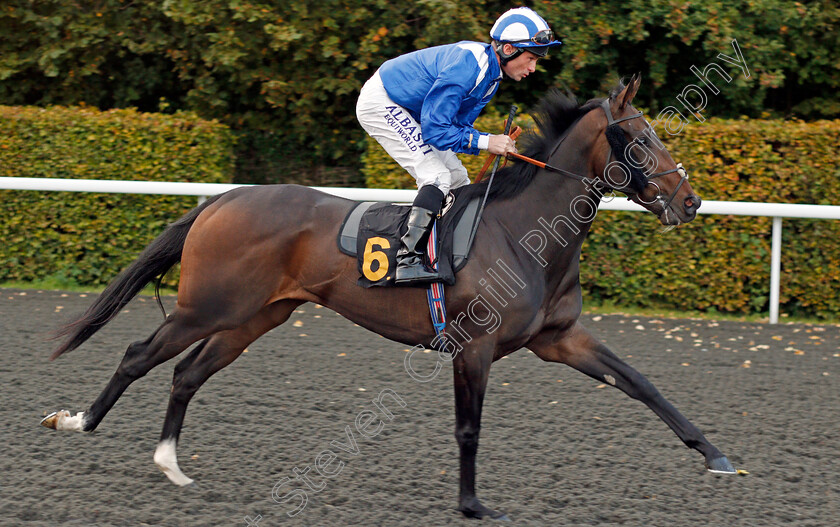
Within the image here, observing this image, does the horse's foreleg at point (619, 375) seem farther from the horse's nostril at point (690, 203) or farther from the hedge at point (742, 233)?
the hedge at point (742, 233)

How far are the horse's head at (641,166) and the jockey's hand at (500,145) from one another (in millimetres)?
402

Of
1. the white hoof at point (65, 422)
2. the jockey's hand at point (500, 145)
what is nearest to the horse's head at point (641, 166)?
the jockey's hand at point (500, 145)

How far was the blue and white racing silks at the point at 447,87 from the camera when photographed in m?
3.73

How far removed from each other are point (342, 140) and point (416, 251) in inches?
250

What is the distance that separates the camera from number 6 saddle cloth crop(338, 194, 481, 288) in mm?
3803

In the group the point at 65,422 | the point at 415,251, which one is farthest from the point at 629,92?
the point at 65,422

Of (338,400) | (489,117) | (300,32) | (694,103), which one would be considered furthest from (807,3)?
(338,400)

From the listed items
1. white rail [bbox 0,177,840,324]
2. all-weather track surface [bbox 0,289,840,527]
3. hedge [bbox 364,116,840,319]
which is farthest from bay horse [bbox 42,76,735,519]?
hedge [bbox 364,116,840,319]

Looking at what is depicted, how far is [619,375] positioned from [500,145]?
1.20 metres

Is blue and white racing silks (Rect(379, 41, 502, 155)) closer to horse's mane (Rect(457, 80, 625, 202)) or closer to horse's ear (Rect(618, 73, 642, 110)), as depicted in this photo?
horse's mane (Rect(457, 80, 625, 202))

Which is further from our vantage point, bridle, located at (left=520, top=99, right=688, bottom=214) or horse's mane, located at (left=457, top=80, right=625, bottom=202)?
horse's mane, located at (left=457, top=80, right=625, bottom=202)

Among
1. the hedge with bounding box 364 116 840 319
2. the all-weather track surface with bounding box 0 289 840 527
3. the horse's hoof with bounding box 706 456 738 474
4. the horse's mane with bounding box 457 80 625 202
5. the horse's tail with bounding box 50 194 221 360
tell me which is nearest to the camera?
the all-weather track surface with bounding box 0 289 840 527

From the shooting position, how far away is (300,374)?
5605 mm

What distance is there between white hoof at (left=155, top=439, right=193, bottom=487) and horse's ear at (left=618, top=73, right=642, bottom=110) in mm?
2537
